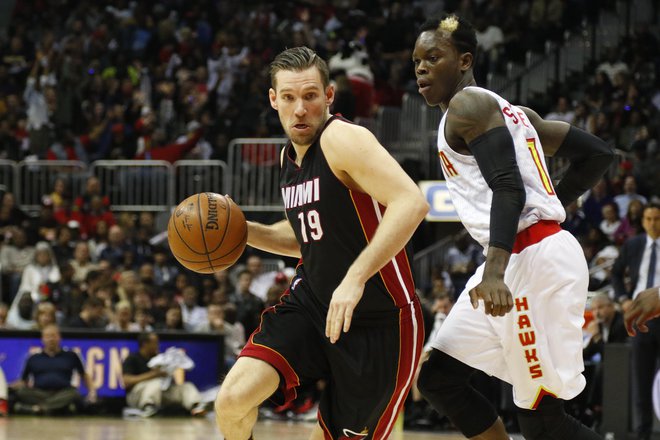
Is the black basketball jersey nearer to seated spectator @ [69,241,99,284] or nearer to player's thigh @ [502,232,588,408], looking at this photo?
player's thigh @ [502,232,588,408]

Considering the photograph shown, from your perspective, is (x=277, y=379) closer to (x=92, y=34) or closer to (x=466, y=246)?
(x=466, y=246)

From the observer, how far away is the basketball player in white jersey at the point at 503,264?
4.32 m

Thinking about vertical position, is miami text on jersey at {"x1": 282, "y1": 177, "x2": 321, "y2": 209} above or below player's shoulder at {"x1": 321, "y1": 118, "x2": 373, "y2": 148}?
below

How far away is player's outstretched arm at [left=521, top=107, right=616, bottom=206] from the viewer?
16.1 ft

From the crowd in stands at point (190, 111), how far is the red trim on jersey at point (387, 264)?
6907 mm

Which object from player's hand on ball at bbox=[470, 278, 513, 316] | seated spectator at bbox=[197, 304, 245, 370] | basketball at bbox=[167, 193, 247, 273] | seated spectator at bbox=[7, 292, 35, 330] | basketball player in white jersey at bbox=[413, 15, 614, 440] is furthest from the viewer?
seated spectator at bbox=[7, 292, 35, 330]

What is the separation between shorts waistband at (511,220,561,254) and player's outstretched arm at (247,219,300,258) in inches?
40.7

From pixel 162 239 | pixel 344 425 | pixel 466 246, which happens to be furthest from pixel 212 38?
pixel 344 425

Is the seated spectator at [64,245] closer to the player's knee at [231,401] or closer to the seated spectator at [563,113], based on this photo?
the seated spectator at [563,113]

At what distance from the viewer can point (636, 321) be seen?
178 inches

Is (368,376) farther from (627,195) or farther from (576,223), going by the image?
(627,195)

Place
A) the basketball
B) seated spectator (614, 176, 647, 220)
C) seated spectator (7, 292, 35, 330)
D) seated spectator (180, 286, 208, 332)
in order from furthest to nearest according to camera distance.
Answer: seated spectator (7, 292, 35, 330) → seated spectator (180, 286, 208, 332) → seated spectator (614, 176, 647, 220) → the basketball

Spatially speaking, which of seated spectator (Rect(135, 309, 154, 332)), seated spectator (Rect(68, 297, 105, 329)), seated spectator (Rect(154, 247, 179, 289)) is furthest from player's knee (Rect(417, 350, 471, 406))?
seated spectator (Rect(154, 247, 179, 289))

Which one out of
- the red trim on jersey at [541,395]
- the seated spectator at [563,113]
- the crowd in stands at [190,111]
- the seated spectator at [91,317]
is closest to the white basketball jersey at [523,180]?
the red trim on jersey at [541,395]
